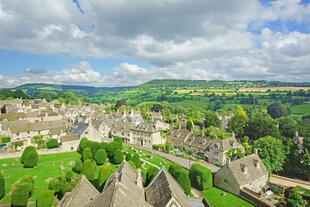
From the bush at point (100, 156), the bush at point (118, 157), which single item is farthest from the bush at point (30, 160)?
the bush at point (118, 157)

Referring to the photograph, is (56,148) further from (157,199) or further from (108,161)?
(157,199)

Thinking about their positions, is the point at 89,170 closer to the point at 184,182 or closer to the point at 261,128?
the point at 184,182

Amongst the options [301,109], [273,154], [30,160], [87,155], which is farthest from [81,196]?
[301,109]

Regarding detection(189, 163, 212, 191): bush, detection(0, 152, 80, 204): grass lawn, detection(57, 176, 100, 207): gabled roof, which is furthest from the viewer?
detection(189, 163, 212, 191): bush

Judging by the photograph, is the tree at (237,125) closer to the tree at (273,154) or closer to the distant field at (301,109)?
the tree at (273,154)

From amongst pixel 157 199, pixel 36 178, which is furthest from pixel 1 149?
pixel 157 199

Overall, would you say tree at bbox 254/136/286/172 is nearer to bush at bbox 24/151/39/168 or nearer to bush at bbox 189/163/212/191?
bush at bbox 189/163/212/191

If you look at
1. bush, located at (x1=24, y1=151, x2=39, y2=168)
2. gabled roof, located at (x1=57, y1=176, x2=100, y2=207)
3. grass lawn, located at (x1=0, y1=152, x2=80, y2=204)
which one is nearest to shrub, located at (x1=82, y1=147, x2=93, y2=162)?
grass lawn, located at (x1=0, y1=152, x2=80, y2=204)
